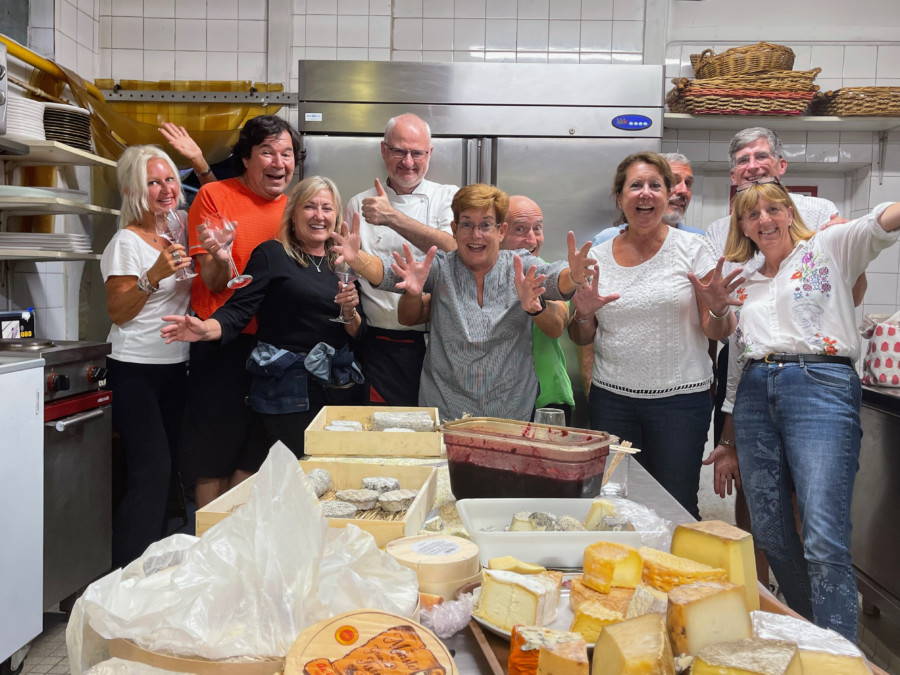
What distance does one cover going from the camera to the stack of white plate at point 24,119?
2.79 m

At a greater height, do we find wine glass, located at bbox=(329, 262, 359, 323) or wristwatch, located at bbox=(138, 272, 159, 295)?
wine glass, located at bbox=(329, 262, 359, 323)

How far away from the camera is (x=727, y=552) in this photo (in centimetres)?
94

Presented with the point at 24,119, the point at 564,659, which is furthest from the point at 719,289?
the point at 24,119

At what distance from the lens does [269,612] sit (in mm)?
835

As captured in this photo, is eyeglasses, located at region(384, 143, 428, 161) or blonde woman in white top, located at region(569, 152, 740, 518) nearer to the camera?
blonde woman in white top, located at region(569, 152, 740, 518)

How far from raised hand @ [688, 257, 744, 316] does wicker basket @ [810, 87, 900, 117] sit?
2287 millimetres

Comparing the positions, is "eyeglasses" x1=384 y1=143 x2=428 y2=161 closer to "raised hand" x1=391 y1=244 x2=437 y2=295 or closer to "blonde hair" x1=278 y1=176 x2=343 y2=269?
"blonde hair" x1=278 y1=176 x2=343 y2=269

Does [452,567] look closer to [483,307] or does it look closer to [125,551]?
[483,307]

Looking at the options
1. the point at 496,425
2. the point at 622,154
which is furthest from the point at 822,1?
the point at 496,425

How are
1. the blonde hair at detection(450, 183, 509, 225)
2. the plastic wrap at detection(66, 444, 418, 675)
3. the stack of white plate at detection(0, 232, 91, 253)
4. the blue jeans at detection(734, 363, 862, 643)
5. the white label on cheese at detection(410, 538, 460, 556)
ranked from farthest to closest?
the stack of white plate at detection(0, 232, 91, 253) → the blonde hair at detection(450, 183, 509, 225) → the blue jeans at detection(734, 363, 862, 643) → the white label on cheese at detection(410, 538, 460, 556) → the plastic wrap at detection(66, 444, 418, 675)

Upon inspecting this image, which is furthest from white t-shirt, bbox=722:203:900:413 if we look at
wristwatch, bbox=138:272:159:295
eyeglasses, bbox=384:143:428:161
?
wristwatch, bbox=138:272:159:295

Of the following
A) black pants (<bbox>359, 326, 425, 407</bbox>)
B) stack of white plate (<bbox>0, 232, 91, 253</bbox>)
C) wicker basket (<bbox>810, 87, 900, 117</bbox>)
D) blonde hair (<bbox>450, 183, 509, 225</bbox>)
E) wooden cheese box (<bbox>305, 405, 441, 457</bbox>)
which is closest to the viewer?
wooden cheese box (<bbox>305, 405, 441, 457</bbox>)

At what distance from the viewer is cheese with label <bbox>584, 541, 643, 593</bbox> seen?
0.92m

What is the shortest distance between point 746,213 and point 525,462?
1.36 metres
